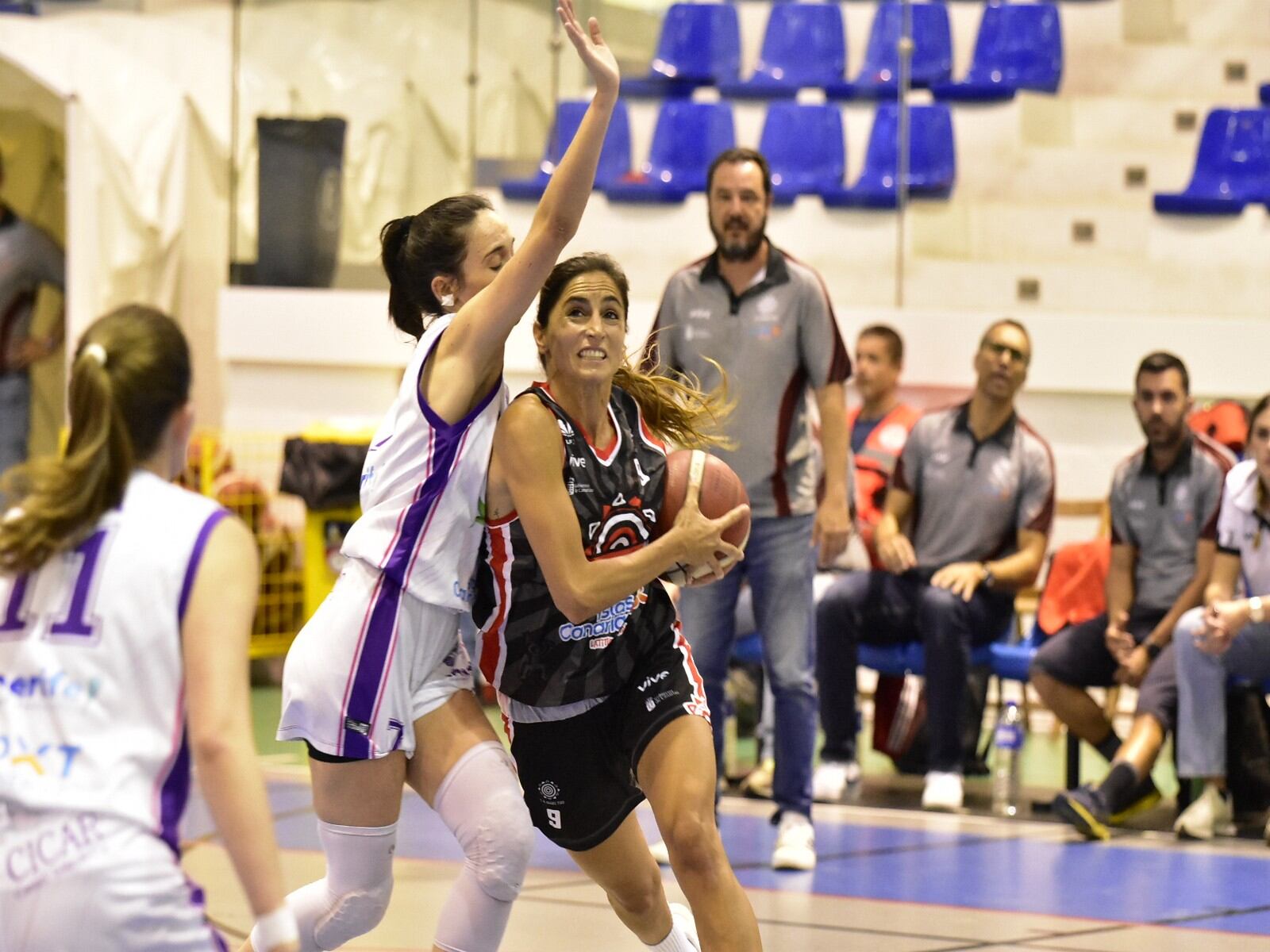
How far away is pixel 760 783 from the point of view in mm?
6688

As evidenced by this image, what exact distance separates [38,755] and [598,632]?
1410mm

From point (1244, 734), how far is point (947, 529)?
126 centimetres

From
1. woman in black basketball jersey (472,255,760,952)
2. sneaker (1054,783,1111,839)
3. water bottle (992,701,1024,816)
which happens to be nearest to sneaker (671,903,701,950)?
woman in black basketball jersey (472,255,760,952)

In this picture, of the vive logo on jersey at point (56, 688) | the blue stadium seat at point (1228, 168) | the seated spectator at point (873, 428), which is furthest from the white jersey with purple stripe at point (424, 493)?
the blue stadium seat at point (1228, 168)

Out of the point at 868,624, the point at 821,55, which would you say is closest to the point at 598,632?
the point at 868,624

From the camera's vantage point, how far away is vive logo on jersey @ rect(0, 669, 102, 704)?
2.29 metres

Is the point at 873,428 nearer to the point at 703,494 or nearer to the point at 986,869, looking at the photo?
the point at 986,869

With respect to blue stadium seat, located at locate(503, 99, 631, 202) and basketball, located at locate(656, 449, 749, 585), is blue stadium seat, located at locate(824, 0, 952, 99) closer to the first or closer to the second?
blue stadium seat, located at locate(503, 99, 631, 202)

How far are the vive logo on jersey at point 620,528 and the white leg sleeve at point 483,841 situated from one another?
1.54 feet

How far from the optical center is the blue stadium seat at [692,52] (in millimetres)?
10039

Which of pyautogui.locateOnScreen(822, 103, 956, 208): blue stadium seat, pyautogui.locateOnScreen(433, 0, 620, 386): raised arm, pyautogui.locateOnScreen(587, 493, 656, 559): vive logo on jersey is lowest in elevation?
pyautogui.locateOnScreen(587, 493, 656, 559): vive logo on jersey

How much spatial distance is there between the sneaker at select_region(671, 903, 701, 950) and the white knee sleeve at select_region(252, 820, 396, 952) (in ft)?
2.21

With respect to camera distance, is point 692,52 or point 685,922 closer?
point 685,922

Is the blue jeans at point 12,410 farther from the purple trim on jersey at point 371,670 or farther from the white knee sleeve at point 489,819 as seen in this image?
the white knee sleeve at point 489,819
